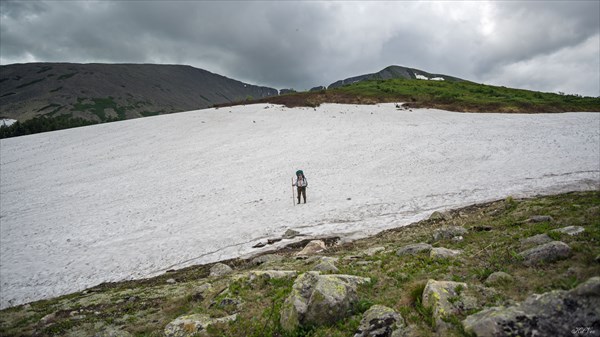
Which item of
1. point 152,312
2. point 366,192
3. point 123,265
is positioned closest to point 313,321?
point 152,312

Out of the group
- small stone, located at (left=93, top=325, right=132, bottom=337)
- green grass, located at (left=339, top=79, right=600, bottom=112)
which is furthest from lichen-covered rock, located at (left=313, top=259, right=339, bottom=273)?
green grass, located at (left=339, top=79, right=600, bottom=112)

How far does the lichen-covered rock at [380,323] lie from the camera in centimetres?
519

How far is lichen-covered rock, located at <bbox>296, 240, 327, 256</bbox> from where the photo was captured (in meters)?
11.9

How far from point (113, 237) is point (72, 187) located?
13390 millimetres

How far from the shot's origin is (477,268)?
22.9 ft

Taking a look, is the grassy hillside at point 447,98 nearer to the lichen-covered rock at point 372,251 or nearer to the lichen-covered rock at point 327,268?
the lichen-covered rock at point 372,251

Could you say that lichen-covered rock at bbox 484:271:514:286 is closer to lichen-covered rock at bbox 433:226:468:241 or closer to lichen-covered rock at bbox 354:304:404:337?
lichen-covered rock at bbox 354:304:404:337

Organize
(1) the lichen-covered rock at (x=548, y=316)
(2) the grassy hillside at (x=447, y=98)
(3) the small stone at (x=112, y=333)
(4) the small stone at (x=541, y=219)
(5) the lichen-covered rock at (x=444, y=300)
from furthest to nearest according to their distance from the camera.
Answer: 1. (2) the grassy hillside at (x=447, y=98)
2. (4) the small stone at (x=541, y=219)
3. (3) the small stone at (x=112, y=333)
4. (5) the lichen-covered rock at (x=444, y=300)
5. (1) the lichen-covered rock at (x=548, y=316)

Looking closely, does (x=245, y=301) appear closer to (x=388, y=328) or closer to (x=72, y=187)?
(x=388, y=328)

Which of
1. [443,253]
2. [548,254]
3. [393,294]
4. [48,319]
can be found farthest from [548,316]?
[48,319]

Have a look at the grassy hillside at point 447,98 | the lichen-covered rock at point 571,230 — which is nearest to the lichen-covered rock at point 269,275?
the lichen-covered rock at point 571,230

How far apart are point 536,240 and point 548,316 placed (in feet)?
13.7

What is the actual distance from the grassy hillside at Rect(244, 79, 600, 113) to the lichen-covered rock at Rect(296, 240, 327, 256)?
39437mm

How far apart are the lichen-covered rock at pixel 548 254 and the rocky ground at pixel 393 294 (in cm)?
2
